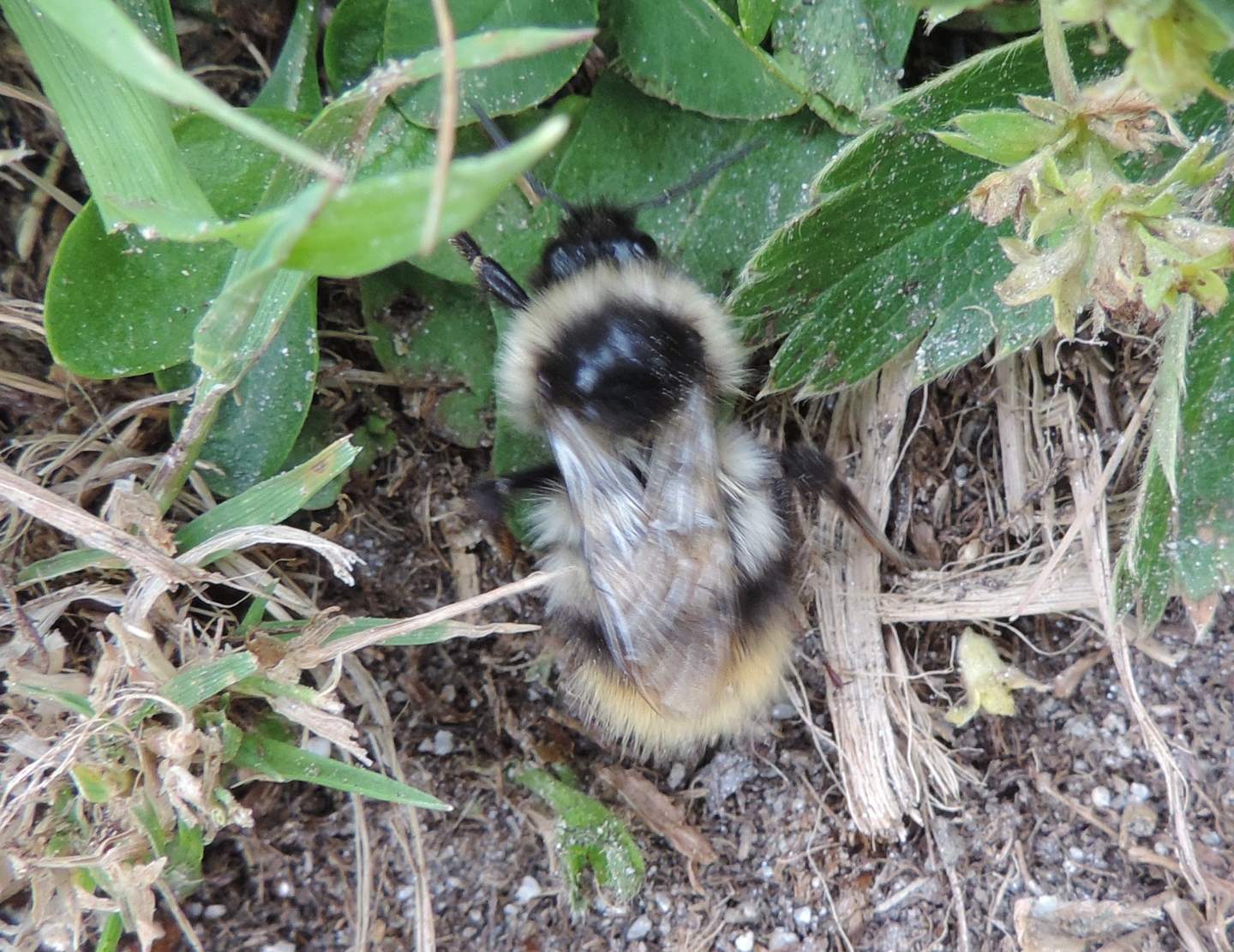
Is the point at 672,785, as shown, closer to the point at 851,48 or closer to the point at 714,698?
the point at 714,698

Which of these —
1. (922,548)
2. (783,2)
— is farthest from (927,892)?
(783,2)

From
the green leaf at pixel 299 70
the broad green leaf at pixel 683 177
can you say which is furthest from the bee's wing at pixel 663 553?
the green leaf at pixel 299 70

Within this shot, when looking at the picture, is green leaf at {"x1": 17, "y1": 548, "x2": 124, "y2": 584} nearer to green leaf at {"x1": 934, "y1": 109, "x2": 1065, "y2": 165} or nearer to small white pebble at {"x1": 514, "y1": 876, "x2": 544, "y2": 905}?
small white pebble at {"x1": 514, "y1": 876, "x2": 544, "y2": 905}

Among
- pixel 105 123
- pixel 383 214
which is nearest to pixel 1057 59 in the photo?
pixel 383 214

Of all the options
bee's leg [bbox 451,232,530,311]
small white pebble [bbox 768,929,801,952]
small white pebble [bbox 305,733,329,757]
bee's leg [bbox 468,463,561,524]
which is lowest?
small white pebble [bbox 768,929,801,952]

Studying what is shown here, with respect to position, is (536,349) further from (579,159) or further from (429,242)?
(429,242)

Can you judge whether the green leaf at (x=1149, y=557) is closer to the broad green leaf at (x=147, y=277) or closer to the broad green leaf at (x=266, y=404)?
the broad green leaf at (x=266, y=404)

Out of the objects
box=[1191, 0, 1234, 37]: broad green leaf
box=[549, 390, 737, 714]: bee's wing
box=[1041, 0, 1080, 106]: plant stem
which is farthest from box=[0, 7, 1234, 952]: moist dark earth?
box=[1191, 0, 1234, 37]: broad green leaf
